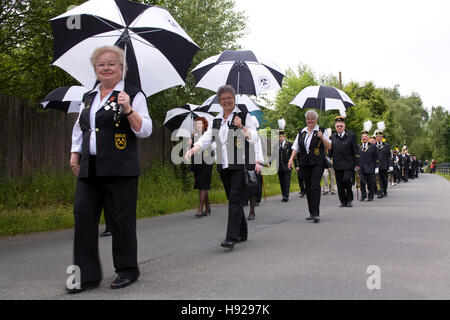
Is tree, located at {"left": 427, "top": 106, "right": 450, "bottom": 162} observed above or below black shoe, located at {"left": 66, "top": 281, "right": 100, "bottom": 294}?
above

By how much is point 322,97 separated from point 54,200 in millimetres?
6488

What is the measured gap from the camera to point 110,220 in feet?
14.6

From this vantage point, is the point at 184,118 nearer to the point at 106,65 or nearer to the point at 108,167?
the point at 106,65

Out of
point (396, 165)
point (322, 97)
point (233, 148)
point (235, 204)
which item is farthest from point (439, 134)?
point (235, 204)

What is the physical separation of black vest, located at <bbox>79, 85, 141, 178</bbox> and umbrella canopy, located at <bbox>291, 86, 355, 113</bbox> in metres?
→ 7.37

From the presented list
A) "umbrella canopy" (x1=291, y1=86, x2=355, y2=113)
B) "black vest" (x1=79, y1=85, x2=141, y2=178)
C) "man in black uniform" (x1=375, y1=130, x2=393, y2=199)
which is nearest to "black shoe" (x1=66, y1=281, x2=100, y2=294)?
"black vest" (x1=79, y1=85, x2=141, y2=178)

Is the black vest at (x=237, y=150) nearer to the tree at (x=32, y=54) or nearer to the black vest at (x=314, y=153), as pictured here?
the black vest at (x=314, y=153)

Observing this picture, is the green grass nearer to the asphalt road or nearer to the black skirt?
the asphalt road

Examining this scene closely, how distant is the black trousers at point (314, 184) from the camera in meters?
8.99

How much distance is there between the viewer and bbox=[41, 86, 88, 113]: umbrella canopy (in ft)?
30.0

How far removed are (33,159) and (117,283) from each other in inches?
316

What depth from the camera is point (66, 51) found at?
5.43 meters
